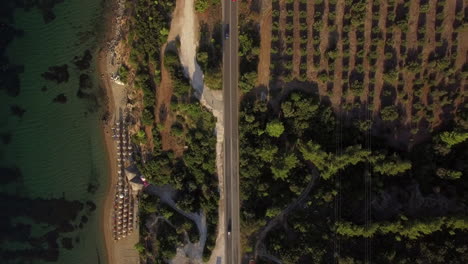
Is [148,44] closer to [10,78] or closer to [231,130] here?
[231,130]

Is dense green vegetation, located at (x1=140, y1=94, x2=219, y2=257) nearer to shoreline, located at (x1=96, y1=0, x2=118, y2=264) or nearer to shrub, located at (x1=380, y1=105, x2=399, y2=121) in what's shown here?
shoreline, located at (x1=96, y1=0, x2=118, y2=264)

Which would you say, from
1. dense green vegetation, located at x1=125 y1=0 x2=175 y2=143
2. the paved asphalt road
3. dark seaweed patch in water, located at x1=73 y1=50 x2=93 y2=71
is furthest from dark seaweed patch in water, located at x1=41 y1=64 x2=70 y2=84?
the paved asphalt road

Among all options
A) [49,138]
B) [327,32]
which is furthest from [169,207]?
[327,32]

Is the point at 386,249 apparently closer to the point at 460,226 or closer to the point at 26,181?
the point at 460,226

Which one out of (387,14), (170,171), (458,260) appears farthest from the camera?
(170,171)

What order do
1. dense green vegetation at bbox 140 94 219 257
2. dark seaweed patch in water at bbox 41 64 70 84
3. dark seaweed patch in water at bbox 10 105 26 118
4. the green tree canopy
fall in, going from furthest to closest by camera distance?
dark seaweed patch in water at bbox 10 105 26 118 → dark seaweed patch in water at bbox 41 64 70 84 → dense green vegetation at bbox 140 94 219 257 → the green tree canopy

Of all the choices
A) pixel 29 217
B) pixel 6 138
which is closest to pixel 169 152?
pixel 29 217
